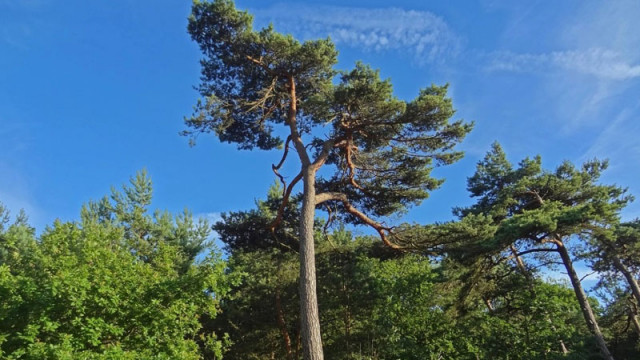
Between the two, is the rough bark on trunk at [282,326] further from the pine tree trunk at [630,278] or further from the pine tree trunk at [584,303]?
the pine tree trunk at [630,278]

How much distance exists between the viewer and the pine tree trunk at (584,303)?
12125mm

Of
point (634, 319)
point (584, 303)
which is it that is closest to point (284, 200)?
point (584, 303)

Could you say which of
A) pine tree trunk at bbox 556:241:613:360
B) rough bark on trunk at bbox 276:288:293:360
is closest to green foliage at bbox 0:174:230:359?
rough bark on trunk at bbox 276:288:293:360

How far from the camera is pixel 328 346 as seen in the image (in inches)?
661

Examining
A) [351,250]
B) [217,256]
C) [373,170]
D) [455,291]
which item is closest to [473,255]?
[455,291]

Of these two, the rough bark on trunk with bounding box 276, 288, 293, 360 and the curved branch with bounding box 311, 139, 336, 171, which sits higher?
the curved branch with bounding box 311, 139, 336, 171

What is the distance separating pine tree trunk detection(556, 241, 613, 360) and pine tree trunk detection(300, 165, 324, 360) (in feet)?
29.7

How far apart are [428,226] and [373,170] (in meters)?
2.11

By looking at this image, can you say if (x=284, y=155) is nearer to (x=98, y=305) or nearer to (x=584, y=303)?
(x=98, y=305)

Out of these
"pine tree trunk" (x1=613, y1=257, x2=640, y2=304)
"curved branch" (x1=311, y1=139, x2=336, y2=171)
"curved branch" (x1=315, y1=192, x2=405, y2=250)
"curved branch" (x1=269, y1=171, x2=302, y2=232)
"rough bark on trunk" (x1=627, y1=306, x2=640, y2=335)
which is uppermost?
"curved branch" (x1=311, y1=139, x2=336, y2=171)

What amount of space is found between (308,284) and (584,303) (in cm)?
968

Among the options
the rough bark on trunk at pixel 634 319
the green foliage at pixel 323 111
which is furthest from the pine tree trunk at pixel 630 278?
the green foliage at pixel 323 111

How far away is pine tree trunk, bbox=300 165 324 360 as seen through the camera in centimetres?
788

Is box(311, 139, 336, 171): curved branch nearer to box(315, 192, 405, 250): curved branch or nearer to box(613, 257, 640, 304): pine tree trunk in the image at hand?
box(315, 192, 405, 250): curved branch
